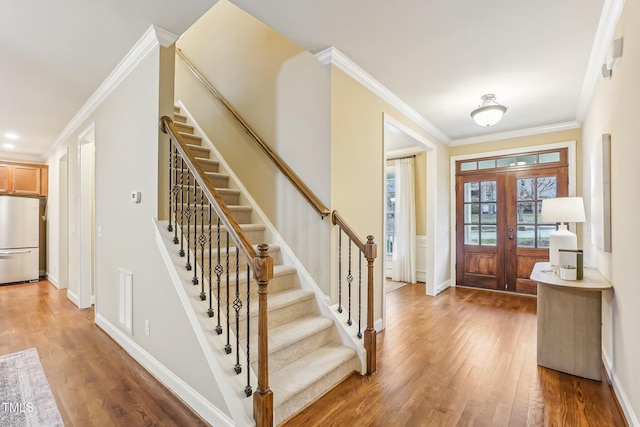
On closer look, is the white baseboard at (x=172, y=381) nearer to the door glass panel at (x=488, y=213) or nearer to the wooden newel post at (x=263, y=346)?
the wooden newel post at (x=263, y=346)

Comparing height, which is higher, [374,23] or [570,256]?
[374,23]

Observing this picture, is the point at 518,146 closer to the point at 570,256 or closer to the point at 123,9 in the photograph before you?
the point at 570,256

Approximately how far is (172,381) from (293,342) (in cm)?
86

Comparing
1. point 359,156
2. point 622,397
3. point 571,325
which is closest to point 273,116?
point 359,156

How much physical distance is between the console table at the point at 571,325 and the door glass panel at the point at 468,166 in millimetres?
2999

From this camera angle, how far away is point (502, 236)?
4.96m

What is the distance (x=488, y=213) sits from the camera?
5.12 m

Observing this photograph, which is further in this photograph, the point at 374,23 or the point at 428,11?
the point at 374,23

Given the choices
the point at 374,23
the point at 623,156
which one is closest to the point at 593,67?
the point at 623,156

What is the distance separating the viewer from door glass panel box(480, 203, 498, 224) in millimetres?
5059

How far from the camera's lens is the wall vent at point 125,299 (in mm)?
2686

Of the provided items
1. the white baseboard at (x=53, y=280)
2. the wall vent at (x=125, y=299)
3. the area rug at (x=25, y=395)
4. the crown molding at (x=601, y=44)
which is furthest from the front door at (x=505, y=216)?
the white baseboard at (x=53, y=280)

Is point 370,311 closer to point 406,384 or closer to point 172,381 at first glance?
point 406,384

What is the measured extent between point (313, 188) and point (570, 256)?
2198mm
